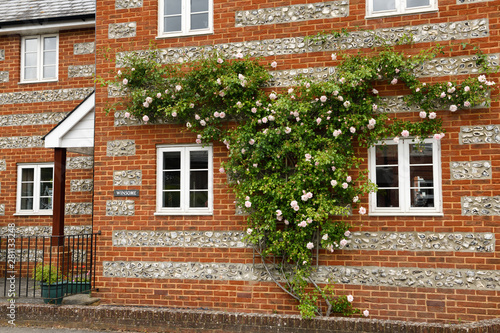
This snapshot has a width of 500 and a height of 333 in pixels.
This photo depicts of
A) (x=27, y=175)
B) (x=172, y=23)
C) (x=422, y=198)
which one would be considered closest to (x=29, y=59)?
(x=27, y=175)

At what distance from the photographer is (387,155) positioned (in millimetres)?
7965

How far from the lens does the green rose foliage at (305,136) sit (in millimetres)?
7660

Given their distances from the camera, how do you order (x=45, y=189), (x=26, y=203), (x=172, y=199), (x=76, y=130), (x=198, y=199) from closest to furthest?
(x=198, y=199) → (x=172, y=199) → (x=76, y=130) → (x=45, y=189) → (x=26, y=203)

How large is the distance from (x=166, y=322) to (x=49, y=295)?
7.57 feet

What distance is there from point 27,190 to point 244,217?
736 cm

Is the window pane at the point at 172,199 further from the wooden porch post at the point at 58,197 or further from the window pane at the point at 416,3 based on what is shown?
the window pane at the point at 416,3

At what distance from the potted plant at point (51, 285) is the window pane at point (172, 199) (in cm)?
227

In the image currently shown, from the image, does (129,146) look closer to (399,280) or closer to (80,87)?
(80,87)

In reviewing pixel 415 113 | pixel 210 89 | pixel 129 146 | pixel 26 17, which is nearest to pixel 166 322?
pixel 129 146

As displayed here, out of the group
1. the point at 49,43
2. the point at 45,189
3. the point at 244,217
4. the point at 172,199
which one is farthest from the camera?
the point at 49,43

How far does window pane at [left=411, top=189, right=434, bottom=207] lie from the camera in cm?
771

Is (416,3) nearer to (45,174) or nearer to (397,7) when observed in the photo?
(397,7)

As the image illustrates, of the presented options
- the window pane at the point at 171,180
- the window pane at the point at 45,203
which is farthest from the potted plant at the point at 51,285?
the window pane at the point at 45,203

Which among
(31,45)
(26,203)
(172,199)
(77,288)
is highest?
(31,45)
